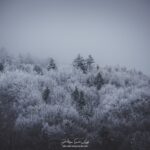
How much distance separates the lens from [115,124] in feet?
49.7

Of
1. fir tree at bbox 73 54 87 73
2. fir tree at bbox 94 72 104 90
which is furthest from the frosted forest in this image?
fir tree at bbox 73 54 87 73

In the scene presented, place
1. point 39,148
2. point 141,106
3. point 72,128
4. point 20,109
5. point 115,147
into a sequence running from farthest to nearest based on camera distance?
point 141,106 < point 20,109 < point 72,128 < point 115,147 < point 39,148

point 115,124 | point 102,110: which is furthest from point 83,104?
point 115,124

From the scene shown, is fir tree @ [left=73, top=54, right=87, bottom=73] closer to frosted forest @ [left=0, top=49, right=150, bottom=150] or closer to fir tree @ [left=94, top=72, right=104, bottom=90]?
fir tree @ [left=94, top=72, right=104, bottom=90]

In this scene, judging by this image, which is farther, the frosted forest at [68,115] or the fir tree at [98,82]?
the fir tree at [98,82]

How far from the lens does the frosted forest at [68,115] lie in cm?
1253

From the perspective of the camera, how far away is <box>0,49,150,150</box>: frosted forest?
12.5 meters

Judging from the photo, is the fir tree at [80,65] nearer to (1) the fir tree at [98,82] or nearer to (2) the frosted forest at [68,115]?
(1) the fir tree at [98,82]

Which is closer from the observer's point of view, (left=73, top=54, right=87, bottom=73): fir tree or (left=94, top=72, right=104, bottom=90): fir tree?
(left=94, top=72, right=104, bottom=90): fir tree

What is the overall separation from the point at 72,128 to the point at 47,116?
8.36ft

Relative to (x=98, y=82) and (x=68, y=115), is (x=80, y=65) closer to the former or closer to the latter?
(x=98, y=82)

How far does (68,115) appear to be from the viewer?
15719 millimetres

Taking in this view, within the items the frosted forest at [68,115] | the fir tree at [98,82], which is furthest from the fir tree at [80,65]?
the frosted forest at [68,115]

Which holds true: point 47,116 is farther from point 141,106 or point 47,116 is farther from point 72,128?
point 141,106
